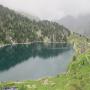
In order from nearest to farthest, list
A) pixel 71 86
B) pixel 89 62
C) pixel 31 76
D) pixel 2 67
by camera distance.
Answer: pixel 71 86 < pixel 89 62 < pixel 31 76 < pixel 2 67

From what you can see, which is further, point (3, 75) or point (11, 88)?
point (3, 75)

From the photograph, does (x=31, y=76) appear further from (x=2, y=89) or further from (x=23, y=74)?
(x=2, y=89)

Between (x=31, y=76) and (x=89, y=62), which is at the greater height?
(x=89, y=62)

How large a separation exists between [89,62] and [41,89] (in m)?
41.6

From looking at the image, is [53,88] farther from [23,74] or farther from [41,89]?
[23,74]

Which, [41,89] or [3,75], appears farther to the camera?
[3,75]

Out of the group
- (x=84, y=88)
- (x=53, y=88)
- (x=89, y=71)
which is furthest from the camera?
(x=89, y=71)

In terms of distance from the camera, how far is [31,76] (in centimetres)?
15188

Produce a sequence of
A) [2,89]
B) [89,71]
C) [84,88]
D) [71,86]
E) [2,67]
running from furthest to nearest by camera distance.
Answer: [2,67] < [89,71] < [2,89] < [84,88] < [71,86]

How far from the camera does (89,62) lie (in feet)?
393

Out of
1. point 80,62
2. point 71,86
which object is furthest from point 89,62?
point 71,86

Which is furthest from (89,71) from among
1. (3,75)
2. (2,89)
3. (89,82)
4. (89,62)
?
(3,75)

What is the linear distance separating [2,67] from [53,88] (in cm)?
10672

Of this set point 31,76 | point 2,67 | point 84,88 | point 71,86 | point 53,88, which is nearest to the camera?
point 71,86
